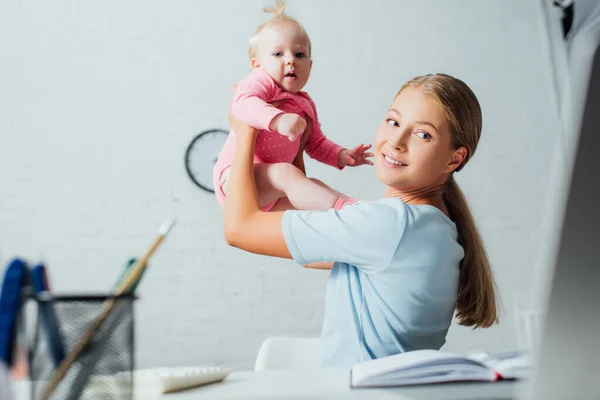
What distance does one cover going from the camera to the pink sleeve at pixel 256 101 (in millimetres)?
1469

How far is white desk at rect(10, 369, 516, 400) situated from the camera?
77 cm

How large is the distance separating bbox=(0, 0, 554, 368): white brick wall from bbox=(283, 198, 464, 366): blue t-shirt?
269 centimetres

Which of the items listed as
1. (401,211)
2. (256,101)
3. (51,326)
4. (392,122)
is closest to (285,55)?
(256,101)

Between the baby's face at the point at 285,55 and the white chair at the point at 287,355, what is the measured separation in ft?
2.08

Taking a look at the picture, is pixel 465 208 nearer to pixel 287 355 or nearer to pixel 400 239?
pixel 400 239

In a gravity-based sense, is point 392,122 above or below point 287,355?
above

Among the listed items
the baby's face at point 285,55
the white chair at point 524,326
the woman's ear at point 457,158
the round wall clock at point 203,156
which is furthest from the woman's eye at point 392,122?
the white chair at point 524,326

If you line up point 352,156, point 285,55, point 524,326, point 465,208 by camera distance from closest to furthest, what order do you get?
point 465,208
point 285,55
point 352,156
point 524,326

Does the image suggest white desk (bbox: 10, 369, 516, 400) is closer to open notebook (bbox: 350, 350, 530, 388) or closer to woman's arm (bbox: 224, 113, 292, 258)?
open notebook (bbox: 350, 350, 530, 388)

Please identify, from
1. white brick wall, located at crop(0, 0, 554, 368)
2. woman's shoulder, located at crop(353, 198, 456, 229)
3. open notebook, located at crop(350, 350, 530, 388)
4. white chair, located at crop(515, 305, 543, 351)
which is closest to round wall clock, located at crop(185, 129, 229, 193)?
white brick wall, located at crop(0, 0, 554, 368)

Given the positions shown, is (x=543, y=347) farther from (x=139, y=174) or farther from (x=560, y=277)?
(x=139, y=174)

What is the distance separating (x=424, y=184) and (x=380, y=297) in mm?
258

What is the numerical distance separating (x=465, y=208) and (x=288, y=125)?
0.42 meters

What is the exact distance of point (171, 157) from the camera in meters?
3.95
